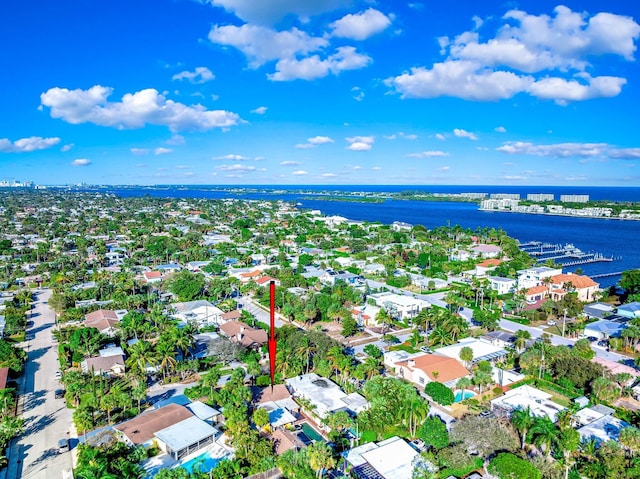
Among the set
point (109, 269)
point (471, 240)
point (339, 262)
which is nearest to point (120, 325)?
point (109, 269)

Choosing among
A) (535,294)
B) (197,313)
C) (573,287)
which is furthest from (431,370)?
(573,287)

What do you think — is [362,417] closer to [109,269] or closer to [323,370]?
[323,370]

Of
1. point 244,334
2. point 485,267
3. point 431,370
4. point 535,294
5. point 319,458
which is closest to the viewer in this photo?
point 319,458

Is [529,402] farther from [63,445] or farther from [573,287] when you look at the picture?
[573,287]

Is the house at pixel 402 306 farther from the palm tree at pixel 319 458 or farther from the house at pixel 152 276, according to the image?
the house at pixel 152 276

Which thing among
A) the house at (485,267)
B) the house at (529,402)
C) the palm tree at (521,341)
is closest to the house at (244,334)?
the house at (529,402)

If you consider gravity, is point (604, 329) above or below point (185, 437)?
below
